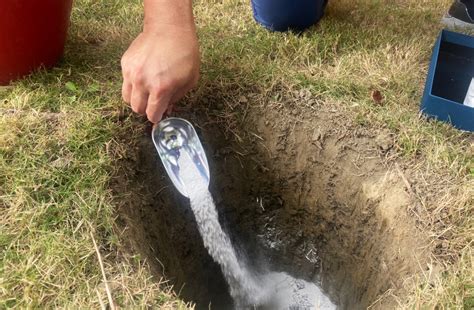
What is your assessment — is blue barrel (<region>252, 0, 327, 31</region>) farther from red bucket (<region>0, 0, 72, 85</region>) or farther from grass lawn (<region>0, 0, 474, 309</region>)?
red bucket (<region>0, 0, 72, 85</region>)

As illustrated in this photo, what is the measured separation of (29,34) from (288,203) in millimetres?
1118

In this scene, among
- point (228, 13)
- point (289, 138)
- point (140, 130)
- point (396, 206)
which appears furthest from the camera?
point (228, 13)

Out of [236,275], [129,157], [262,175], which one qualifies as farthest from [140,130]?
[236,275]

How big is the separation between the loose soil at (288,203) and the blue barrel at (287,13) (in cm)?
47

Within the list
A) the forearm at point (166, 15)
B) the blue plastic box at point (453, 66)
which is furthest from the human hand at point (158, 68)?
the blue plastic box at point (453, 66)

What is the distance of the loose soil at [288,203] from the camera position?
1.51 m

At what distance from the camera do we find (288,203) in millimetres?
1926

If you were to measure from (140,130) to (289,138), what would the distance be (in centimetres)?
54

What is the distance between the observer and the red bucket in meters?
1.55

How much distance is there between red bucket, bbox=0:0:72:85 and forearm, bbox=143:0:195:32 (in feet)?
1.53

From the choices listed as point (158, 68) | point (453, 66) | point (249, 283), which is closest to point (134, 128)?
point (158, 68)

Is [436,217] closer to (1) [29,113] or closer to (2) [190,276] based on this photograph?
(2) [190,276]

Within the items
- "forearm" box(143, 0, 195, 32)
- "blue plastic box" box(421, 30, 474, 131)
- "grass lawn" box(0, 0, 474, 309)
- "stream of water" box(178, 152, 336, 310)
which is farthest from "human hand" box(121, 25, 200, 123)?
"blue plastic box" box(421, 30, 474, 131)

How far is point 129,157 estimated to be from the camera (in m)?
1.57
